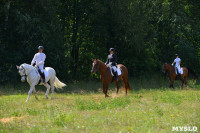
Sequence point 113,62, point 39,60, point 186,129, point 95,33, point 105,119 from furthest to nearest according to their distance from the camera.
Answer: point 95,33 < point 113,62 < point 39,60 < point 105,119 < point 186,129

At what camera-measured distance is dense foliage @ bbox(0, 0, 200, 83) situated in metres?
25.5

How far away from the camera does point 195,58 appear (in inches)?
1375

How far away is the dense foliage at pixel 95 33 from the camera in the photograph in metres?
25.5

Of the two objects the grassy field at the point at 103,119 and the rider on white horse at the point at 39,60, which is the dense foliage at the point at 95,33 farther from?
the grassy field at the point at 103,119

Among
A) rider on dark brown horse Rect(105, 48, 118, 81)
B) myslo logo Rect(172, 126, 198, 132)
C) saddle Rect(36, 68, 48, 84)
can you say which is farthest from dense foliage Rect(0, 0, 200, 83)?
myslo logo Rect(172, 126, 198, 132)

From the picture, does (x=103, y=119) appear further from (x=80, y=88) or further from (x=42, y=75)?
(x=80, y=88)

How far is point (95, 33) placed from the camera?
102 ft

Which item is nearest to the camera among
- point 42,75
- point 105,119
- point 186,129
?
point 186,129

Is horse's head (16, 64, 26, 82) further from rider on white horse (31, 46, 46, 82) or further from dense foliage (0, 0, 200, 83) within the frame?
dense foliage (0, 0, 200, 83)

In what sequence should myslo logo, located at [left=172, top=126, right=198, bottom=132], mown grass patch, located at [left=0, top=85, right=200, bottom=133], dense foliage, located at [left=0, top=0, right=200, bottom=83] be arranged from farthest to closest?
dense foliage, located at [left=0, top=0, right=200, bottom=83] → mown grass patch, located at [left=0, top=85, right=200, bottom=133] → myslo logo, located at [left=172, top=126, right=198, bottom=132]

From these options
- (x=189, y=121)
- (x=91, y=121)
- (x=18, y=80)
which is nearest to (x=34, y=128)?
(x=91, y=121)

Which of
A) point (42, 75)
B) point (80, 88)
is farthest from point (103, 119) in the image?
point (80, 88)

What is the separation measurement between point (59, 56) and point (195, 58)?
1662 centimetres

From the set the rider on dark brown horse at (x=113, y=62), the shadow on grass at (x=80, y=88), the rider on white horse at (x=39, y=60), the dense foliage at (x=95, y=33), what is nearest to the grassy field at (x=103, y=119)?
the rider on white horse at (x=39, y=60)
